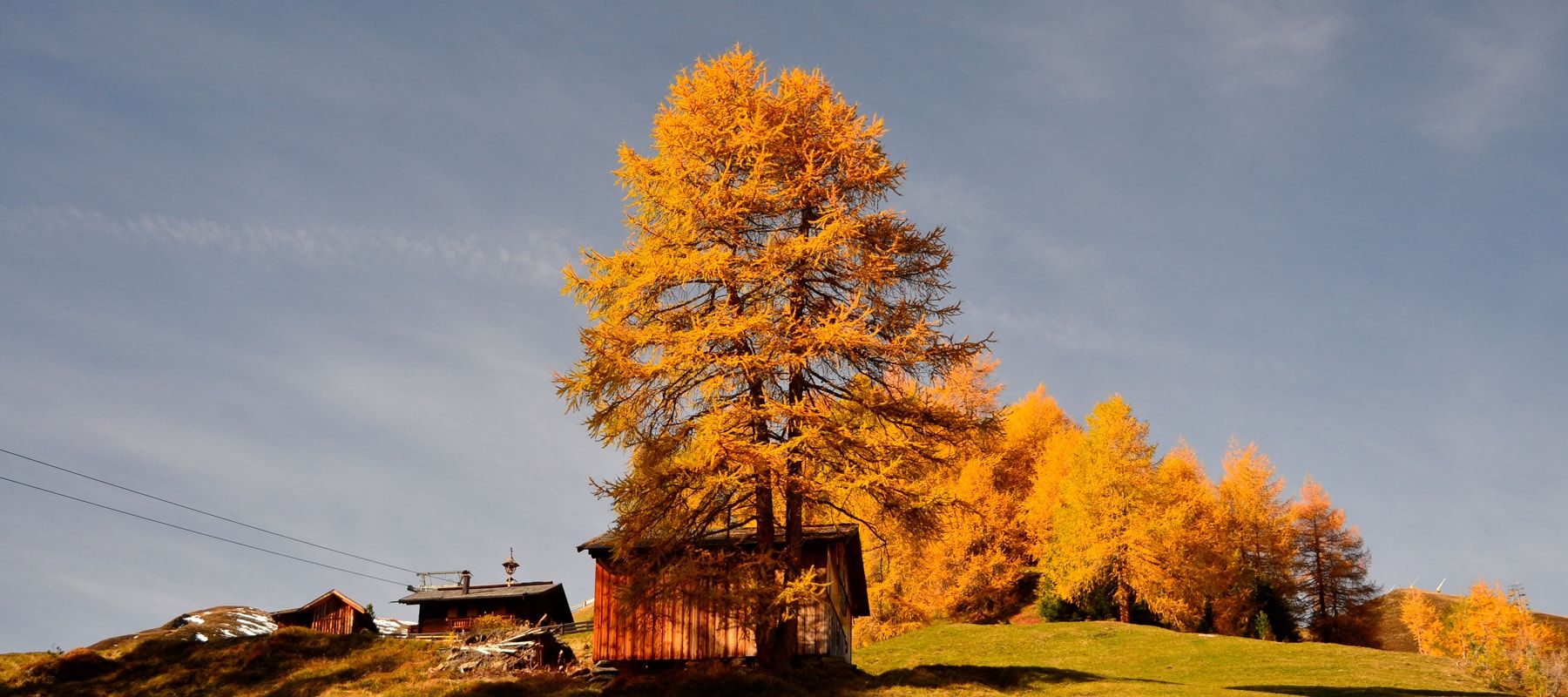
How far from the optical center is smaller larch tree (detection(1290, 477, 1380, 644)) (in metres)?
62.7

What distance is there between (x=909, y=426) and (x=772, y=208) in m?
5.66

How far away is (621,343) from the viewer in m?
21.8

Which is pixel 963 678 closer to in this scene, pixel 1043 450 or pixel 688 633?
pixel 688 633

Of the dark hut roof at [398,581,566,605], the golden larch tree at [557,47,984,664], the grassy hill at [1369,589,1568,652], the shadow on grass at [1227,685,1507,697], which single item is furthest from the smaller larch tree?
the golden larch tree at [557,47,984,664]

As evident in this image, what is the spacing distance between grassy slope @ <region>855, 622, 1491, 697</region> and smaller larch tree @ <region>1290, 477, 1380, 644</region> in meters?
26.2

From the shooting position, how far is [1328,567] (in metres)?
64.2

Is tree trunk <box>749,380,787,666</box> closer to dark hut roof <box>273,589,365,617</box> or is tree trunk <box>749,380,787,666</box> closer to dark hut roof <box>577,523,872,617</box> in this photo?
dark hut roof <box>577,523,872,617</box>

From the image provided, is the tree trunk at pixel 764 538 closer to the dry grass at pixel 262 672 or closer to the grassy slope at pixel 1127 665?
the grassy slope at pixel 1127 665

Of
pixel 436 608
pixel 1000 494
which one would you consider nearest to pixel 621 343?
pixel 436 608

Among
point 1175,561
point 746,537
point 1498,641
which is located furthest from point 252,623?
point 1498,641

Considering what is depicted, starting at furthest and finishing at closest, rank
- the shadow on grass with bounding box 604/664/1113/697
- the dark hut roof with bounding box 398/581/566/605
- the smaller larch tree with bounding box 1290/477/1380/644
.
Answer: the smaller larch tree with bounding box 1290/477/1380/644 → the dark hut roof with bounding box 398/581/566/605 → the shadow on grass with bounding box 604/664/1113/697

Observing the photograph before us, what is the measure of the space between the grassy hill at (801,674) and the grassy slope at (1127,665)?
0.26ft

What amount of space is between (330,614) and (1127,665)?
3461 cm

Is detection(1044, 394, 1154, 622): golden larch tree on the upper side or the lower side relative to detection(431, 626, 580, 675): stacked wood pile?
upper
